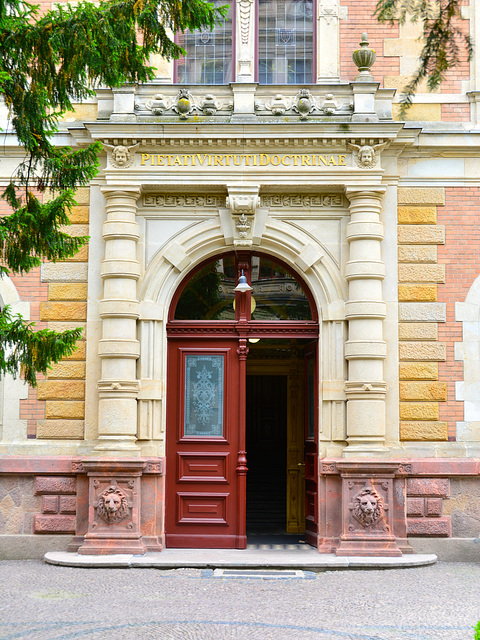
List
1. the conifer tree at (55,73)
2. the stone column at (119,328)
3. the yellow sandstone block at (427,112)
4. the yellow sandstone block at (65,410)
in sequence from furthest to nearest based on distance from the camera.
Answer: the yellow sandstone block at (427,112) < the yellow sandstone block at (65,410) < the stone column at (119,328) < the conifer tree at (55,73)

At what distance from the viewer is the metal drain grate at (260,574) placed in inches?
404

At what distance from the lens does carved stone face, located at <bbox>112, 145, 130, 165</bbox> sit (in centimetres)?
1176

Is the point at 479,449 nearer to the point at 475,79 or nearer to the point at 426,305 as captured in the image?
the point at 426,305

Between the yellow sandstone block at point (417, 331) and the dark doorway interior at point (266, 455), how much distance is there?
425cm

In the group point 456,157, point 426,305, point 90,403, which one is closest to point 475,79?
point 456,157

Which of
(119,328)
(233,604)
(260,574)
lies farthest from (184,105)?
(233,604)

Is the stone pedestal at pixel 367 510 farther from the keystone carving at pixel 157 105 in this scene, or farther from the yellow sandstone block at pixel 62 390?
the keystone carving at pixel 157 105

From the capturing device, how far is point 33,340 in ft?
26.9

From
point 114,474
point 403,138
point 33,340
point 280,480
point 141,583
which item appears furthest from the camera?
point 280,480

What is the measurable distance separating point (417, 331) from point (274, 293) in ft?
7.13

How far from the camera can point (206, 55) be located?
12.6 metres

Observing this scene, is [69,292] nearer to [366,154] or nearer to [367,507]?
[366,154]

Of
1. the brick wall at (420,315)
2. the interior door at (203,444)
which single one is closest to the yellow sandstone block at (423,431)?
the brick wall at (420,315)

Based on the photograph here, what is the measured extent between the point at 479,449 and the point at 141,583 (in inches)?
203
